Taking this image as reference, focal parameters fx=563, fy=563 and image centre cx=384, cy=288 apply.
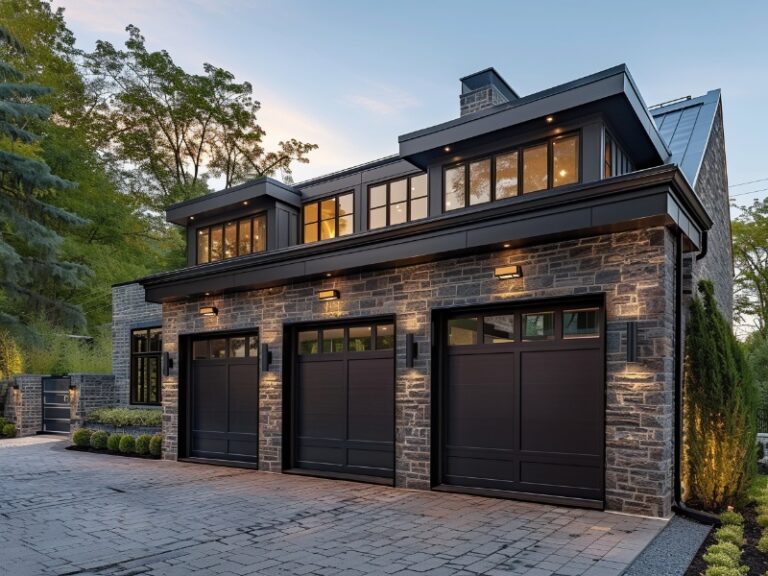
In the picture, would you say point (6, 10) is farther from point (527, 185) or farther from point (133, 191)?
point (527, 185)

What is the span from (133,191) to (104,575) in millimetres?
23627

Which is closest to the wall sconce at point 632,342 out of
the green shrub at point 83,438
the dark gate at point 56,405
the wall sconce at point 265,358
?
the wall sconce at point 265,358

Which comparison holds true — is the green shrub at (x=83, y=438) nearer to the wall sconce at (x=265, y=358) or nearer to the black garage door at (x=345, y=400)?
the wall sconce at (x=265, y=358)

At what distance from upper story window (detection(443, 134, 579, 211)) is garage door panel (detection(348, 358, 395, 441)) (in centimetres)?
312

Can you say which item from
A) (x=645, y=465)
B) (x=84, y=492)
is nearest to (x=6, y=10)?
(x=84, y=492)

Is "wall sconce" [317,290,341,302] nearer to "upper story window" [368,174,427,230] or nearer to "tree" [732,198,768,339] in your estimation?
"upper story window" [368,174,427,230]

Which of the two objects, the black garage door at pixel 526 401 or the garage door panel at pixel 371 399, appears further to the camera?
the garage door panel at pixel 371 399

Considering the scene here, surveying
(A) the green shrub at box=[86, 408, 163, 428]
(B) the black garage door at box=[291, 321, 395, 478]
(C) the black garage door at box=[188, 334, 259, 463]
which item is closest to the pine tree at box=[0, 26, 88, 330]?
(A) the green shrub at box=[86, 408, 163, 428]

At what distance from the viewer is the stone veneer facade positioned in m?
6.69

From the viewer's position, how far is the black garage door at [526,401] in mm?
7281

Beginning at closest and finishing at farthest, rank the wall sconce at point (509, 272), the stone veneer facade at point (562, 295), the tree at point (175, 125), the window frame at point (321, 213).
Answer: the stone veneer facade at point (562, 295)
the wall sconce at point (509, 272)
the window frame at point (321, 213)
the tree at point (175, 125)

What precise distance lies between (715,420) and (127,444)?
12.0 meters

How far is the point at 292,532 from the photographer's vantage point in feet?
20.6

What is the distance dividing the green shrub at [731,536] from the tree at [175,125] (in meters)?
23.8
